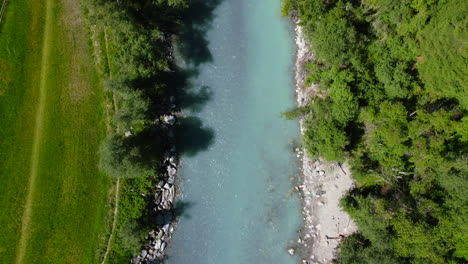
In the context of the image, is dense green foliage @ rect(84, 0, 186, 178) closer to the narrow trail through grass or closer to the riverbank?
the narrow trail through grass

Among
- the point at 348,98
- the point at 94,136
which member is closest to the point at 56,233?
the point at 94,136

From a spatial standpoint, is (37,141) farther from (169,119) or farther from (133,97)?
(169,119)

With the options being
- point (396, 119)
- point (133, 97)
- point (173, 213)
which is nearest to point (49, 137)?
point (133, 97)

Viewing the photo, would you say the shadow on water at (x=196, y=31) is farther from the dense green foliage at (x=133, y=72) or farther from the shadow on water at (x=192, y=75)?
the dense green foliage at (x=133, y=72)

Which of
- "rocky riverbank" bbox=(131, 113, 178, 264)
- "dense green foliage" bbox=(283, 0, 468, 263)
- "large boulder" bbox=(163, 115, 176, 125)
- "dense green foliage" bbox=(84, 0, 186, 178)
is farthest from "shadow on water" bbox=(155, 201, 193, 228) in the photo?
"dense green foliage" bbox=(283, 0, 468, 263)

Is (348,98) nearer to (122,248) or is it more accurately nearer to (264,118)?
(264,118)
